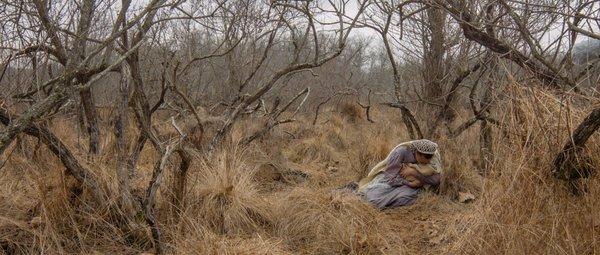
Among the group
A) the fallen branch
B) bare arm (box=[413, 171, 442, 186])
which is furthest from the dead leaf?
the fallen branch

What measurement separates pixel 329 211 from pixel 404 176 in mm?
1385

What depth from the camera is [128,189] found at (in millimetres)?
3467

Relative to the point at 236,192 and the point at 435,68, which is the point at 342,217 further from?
the point at 435,68

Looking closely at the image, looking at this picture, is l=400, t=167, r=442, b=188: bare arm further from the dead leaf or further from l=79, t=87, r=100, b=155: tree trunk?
l=79, t=87, r=100, b=155: tree trunk

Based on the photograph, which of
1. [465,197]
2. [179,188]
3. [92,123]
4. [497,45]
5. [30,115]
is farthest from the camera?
[465,197]

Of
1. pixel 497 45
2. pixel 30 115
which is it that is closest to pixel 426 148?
pixel 497 45

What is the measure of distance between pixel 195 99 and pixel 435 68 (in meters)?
3.58

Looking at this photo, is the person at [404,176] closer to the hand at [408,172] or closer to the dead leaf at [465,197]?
the hand at [408,172]

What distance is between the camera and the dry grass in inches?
103

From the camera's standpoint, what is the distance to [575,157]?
249 centimetres

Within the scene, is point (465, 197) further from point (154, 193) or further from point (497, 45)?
point (154, 193)

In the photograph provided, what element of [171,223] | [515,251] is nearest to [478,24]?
[515,251]

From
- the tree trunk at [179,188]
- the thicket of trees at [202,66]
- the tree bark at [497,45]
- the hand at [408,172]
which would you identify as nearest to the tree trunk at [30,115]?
the thicket of trees at [202,66]

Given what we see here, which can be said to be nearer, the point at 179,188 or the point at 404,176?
the point at 179,188
